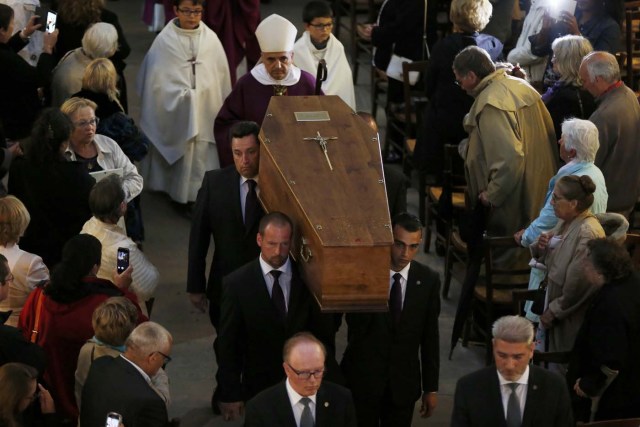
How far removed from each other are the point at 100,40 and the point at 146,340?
11.5 feet

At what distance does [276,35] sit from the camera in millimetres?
7883

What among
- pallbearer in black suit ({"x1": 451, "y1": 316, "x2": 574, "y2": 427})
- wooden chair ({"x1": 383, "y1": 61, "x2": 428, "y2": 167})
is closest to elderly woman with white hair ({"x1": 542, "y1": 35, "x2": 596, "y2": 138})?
wooden chair ({"x1": 383, "y1": 61, "x2": 428, "y2": 167})

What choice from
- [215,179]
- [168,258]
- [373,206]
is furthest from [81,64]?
[373,206]

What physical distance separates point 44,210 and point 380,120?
4851 millimetres

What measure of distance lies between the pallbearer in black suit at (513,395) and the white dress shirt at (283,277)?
99cm

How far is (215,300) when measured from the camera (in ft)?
23.1

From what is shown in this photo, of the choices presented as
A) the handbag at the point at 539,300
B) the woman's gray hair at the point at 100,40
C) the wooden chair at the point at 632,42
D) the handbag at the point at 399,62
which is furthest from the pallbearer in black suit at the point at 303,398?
the wooden chair at the point at 632,42

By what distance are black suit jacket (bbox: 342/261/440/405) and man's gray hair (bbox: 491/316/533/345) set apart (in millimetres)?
759

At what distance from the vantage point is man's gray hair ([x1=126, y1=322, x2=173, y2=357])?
5309mm

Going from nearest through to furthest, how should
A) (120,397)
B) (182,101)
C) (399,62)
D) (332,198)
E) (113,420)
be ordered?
1. (113,420)
2. (120,397)
3. (332,198)
4. (182,101)
5. (399,62)

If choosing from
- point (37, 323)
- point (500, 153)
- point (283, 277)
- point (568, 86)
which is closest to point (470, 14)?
point (568, 86)

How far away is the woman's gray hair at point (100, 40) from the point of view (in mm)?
8352

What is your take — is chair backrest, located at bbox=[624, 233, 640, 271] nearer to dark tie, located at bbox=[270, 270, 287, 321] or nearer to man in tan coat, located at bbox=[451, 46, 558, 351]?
man in tan coat, located at bbox=[451, 46, 558, 351]

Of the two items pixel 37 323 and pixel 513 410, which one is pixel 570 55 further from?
pixel 37 323
